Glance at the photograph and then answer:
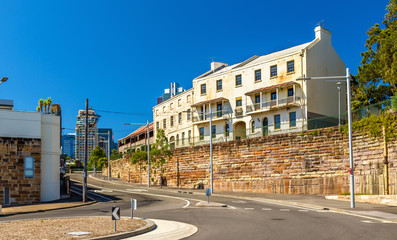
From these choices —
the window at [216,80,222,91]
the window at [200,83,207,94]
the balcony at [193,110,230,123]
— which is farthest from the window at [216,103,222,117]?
the window at [200,83,207,94]

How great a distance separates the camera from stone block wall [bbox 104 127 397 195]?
3105 centimetres

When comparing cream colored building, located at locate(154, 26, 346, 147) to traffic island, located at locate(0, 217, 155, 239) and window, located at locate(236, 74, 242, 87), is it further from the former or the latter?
traffic island, located at locate(0, 217, 155, 239)

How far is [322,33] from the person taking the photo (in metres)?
50.7

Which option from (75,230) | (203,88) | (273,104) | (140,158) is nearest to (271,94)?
(273,104)

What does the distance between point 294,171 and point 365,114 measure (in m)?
8.29

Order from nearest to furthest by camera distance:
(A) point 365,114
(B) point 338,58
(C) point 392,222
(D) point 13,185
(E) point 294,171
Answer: (C) point 392,222
(D) point 13,185
(A) point 365,114
(E) point 294,171
(B) point 338,58

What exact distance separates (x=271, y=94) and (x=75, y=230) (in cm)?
3797

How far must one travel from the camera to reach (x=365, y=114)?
3338cm

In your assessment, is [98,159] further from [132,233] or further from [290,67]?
[132,233]

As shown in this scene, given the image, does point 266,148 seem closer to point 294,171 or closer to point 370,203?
point 294,171

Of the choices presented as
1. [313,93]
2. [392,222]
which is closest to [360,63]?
[313,93]

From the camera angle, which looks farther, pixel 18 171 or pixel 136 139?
pixel 136 139

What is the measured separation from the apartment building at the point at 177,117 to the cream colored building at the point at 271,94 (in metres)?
3.08

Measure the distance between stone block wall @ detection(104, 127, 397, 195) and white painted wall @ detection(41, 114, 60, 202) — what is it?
60.0ft
